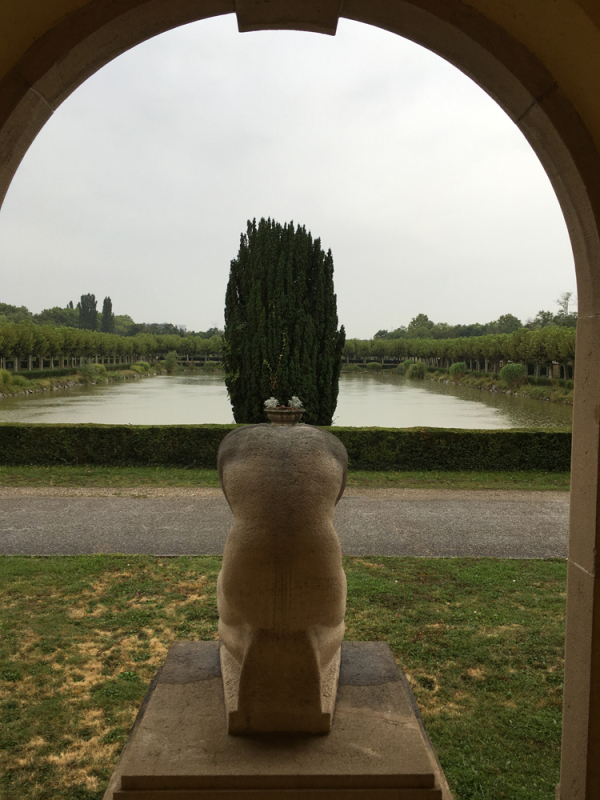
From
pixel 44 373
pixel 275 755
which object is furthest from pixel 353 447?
pixel 44 373

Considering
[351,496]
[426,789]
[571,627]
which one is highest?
[571,627]

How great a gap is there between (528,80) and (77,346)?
54.1m

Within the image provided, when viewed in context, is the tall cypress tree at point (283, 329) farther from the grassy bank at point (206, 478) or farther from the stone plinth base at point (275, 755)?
the stone plinth base at point (275, 755)

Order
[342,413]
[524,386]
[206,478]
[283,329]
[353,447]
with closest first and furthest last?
[206,478]
[353,447]
[283,329]
[342,413]
[524,386]

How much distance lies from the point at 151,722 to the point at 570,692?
1.92 m

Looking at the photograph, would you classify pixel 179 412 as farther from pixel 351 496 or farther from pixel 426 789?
pixel 426 789

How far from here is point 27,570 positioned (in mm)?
6477

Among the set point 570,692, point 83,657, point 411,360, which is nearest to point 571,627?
point 570,692

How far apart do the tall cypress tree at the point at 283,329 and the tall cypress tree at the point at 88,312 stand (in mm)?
95789

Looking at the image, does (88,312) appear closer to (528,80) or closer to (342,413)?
(342,413)

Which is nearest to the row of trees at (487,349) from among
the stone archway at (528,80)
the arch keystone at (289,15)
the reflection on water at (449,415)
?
the reflection on water at (449,415)

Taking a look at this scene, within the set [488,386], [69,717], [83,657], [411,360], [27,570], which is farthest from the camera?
[411,360]

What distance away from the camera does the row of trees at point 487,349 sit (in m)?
36.0

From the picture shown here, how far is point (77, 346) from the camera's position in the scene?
51.8m
